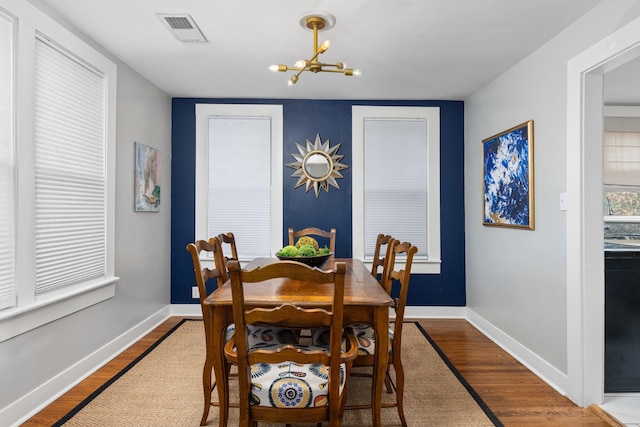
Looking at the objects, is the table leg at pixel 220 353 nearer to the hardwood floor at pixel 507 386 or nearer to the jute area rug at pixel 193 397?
Result: the jute area rug at pixel 193 397

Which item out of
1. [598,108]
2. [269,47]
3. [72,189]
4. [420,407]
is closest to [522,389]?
[420,407]

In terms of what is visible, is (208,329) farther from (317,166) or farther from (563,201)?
(317,166)

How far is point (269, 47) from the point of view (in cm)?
286

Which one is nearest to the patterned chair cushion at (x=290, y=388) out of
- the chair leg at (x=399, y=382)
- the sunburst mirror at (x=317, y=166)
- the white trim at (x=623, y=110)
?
the chair leg at (x=399, y=382)

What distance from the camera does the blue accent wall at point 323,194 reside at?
4.21 m

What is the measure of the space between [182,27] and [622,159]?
470 centimetres

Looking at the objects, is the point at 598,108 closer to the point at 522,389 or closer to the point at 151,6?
the point at 522,389

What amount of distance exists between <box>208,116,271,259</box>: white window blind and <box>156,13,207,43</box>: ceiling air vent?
4.92ft

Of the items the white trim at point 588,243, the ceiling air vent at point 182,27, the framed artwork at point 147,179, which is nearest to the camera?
the white trim at point 588,243

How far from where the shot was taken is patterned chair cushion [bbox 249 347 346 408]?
151 centimetres

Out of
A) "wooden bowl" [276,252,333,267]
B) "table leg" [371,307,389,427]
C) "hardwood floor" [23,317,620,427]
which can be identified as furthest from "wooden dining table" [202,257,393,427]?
"hardwood floor" [23,317,620,427]

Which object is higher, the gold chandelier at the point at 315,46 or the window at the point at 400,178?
the gold chandelier at the point at 315,46

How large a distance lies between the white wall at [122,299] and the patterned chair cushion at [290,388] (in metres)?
1.49

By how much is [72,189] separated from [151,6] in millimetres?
1319
